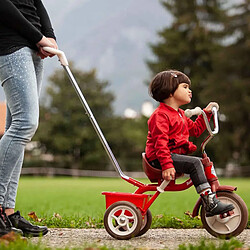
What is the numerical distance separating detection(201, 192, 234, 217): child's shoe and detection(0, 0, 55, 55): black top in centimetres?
160

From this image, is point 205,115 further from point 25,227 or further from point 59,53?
point 25,227

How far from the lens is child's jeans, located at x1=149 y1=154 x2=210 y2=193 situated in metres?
3.50

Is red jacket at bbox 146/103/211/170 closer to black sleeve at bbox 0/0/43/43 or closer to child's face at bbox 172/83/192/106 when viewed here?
child's face at bbox 172/83/192/106

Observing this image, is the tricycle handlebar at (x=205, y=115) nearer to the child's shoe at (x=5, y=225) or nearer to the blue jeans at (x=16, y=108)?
the blue jeans at (x=16, y=108)

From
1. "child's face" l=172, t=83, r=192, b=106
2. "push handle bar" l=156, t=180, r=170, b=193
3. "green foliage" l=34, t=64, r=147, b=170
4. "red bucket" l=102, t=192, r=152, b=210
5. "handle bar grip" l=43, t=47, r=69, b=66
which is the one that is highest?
"handle bar grip" l=43, t=47, r=69, b=66

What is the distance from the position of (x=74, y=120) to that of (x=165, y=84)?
4208 cm

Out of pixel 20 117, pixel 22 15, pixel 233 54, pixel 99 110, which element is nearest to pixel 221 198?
pixel 20 117

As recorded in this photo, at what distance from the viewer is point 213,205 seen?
3.46 metres

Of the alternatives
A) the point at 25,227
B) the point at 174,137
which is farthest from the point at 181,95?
the point at 25,227

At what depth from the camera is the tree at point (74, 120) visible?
146 feet

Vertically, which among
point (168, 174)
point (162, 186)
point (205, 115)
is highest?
point (205, 115)

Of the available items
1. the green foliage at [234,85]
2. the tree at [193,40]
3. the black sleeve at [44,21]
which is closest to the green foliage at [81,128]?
the tree at [193,40]

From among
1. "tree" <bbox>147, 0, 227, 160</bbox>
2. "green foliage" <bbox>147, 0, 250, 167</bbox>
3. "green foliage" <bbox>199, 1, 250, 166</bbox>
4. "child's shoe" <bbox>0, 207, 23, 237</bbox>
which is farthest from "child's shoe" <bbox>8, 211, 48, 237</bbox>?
"tree" <bbox>147, 0, 227, 160</bbox>

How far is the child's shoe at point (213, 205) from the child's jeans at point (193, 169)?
0.07 metres
